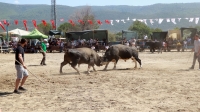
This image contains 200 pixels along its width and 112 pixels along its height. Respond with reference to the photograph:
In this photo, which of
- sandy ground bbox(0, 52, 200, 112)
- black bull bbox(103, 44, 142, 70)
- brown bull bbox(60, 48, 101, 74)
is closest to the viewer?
sandy ground bbox(0, 52, 200, 112)

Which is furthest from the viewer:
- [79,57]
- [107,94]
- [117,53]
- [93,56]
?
[117,53]

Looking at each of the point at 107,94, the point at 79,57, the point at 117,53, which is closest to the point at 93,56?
the point at 79,57

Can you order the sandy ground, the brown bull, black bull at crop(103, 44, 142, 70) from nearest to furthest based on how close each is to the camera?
1. the sandy ground
2. the brown bull
3. black bull at crop(103, 44, 142, 70)

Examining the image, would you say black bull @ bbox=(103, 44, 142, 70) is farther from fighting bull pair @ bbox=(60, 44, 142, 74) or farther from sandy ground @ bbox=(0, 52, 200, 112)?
sandy ground @ bbox=(0, 52, 200, 112)

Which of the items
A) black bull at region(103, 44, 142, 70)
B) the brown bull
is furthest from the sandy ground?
black bull at region(103, 44, 142, 70)

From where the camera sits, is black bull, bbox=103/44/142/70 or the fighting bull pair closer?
the fighting bull pair

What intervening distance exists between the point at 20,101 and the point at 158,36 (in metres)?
33.9

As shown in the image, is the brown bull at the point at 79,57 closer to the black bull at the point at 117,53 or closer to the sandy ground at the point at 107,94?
the black bull at the point at 117,53

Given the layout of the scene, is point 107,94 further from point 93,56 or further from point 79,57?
point 93,56

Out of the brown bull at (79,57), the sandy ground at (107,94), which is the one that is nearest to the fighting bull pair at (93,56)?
the brown bull at (79,57)

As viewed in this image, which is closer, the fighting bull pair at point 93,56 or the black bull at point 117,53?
the fighting bull pair at point 93,56

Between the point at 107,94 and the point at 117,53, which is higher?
the point at 117,53

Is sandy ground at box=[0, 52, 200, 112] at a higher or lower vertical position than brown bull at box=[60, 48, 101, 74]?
lower

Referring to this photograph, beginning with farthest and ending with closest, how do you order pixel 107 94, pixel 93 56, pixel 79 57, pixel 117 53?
pixel 117 53 → pixel 93 56 → pixel 79 57 → pixel 107 94
